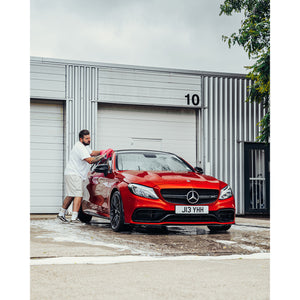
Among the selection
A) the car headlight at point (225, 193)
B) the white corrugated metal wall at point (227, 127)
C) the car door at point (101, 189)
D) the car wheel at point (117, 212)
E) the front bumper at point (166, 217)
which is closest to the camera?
the front bumper at point (166, 217)

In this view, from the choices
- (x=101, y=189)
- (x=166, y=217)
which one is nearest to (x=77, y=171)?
(x=101, y=189)

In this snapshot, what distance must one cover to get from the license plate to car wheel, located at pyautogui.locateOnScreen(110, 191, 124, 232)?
0.86 m

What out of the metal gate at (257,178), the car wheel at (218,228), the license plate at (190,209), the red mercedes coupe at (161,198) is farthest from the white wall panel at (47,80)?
the license plate at (190,209)

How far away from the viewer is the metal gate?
56.6 ft

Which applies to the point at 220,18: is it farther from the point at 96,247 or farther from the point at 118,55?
the point at 96,247

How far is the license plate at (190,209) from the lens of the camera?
8.86 metres

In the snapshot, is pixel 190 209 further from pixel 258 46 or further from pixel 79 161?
pixel 258 46

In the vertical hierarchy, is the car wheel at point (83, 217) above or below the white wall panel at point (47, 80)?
below

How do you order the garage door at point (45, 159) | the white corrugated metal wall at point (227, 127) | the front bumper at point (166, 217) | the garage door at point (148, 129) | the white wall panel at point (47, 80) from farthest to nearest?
the white corrugated metal wall at point (227, 127) → the garage door at point (148, 129) → the garage door at point (45, 159) → the white wall panel at point (47, 80) → the front bumper at point (166, 217)

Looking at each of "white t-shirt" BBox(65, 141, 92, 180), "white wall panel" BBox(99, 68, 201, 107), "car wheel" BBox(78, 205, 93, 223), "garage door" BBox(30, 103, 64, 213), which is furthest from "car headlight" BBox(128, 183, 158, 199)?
"white wall panel" BBox(99, 68, 201, 107)

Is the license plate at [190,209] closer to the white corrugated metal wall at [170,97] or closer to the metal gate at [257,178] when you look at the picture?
the white corrugated metal wall at [170,97]

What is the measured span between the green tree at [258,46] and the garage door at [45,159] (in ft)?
16.9

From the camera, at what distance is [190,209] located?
893cm
